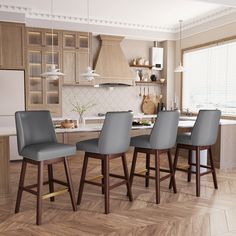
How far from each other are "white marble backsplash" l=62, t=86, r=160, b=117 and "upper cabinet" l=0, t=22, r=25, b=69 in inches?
50.4

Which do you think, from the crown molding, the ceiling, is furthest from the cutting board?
the crown molding

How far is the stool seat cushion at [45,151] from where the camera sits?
294cm

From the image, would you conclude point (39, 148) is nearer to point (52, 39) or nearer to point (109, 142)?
point (109, 142)

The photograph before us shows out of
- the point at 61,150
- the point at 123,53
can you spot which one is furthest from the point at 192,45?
the point at 61,150

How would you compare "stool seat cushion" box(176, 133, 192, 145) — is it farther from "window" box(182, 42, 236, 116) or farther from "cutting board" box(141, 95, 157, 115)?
"cutting board" box(141, 95, 157, 115)

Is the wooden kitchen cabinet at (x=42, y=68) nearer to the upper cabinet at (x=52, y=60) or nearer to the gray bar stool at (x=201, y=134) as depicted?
the upper cabinet at (x=52, y=60)

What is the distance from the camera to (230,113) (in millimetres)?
5695

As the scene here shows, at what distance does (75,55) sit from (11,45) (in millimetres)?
1307

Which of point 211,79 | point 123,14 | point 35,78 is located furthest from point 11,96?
point 211,79

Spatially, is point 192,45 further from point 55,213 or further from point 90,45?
point 55,213

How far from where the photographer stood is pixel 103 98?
22.9 ft

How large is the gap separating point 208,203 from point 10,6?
461cm

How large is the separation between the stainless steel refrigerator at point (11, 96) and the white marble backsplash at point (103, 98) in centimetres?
116

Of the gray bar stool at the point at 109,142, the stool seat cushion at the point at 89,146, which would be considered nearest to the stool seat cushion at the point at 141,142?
the gray bar stool at the point at 109,142
